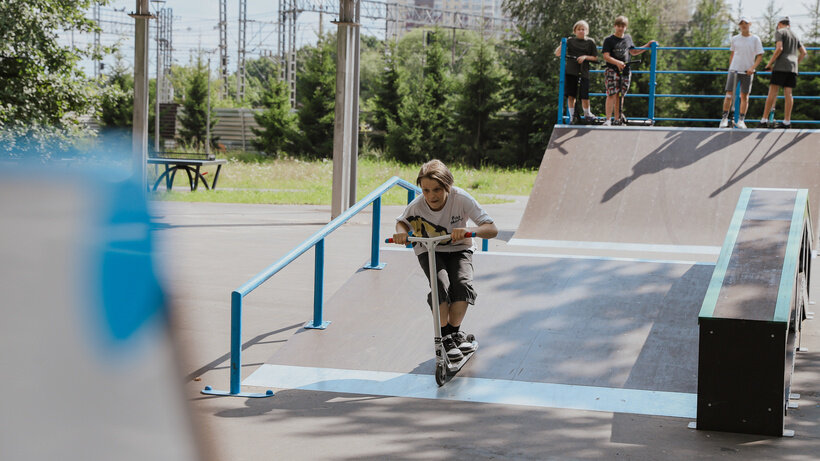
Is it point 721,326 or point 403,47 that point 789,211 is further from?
point 403,47

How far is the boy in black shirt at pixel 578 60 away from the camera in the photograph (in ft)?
44.3

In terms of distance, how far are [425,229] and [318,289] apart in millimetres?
1257

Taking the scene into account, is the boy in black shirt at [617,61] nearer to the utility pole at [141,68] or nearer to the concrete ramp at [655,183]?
the concrete ramp at [655,183]

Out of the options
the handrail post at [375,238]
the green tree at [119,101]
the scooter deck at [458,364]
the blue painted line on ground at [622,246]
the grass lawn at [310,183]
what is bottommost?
the grass lawn at [310,183]

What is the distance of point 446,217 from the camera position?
18.7 feet

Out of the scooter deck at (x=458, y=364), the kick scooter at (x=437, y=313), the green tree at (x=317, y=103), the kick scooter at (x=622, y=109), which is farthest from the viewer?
the green tree at (x=317, y=103)

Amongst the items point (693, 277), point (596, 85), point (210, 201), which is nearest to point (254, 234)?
point (210, 201)

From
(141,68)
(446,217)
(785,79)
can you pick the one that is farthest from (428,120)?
(446,217)

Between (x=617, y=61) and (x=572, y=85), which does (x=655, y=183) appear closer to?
(x=617, y=61)

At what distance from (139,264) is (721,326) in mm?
4254

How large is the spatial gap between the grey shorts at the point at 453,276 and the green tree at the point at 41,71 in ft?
44.9

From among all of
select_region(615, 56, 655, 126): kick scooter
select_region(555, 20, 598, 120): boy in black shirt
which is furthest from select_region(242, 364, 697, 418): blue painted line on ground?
select_region(615, 56, 655, 126): kick scooter

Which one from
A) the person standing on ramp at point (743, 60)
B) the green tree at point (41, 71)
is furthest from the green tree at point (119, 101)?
the person standing on ramp at point (743, 60)

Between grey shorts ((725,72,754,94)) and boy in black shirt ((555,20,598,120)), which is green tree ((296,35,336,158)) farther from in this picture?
grey shorts ((725,72,754,94))
